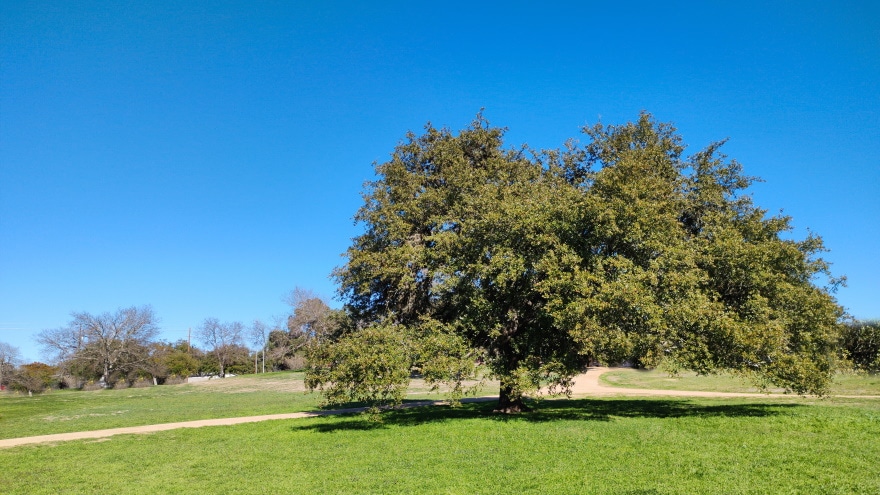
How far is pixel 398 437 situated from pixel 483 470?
5.54 metres

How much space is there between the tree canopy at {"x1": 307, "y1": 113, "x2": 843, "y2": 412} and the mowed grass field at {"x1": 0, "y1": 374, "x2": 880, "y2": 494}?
1.81 meters

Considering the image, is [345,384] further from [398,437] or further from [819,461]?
[819,461]

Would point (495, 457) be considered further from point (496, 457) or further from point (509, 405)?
point (509, 405)

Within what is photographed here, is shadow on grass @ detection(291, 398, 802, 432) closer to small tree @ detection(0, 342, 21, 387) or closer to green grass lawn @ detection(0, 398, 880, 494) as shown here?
green grass lawn @ detection(0, 398, 880, 494)

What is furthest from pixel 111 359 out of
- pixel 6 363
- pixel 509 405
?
pixel 509 405

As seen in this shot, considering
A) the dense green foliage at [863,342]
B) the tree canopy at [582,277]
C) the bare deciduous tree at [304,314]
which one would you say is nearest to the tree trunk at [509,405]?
the tree canopy at [582,277]

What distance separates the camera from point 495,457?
12945mm

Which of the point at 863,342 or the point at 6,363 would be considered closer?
the point at 863,342

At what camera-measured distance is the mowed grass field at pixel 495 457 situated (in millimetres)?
10383

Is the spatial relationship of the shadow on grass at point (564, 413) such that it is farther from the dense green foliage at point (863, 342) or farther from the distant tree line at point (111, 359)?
the distant tree line at point (111, 359)

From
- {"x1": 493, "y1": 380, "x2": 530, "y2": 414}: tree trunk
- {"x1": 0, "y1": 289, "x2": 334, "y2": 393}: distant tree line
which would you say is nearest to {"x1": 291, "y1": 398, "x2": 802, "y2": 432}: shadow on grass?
{"x1": 493, "y1": 380, "x2": 530, "y2": 414}: tree trunk

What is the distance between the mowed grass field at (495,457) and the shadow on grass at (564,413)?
157 millimetres

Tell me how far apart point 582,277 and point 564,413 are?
7.84m

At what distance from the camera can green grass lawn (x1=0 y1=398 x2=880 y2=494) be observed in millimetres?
10363
